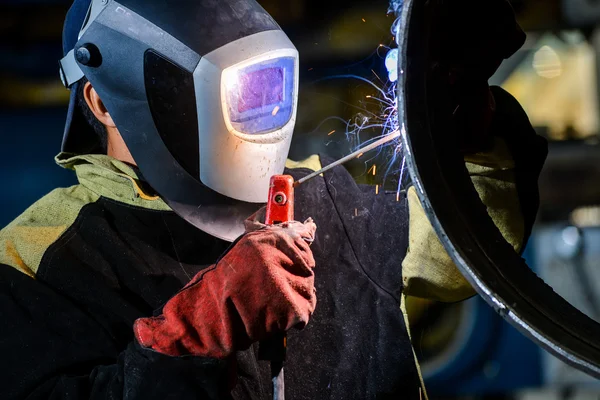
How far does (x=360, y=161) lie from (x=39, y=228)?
1110 mm

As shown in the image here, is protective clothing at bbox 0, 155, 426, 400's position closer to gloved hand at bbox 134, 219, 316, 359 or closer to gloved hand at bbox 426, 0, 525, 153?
gloved hand at bbox 134, 219, 316, 359

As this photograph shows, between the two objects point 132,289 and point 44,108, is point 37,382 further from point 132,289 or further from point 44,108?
point 44,108

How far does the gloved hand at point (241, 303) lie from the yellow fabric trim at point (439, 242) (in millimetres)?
280

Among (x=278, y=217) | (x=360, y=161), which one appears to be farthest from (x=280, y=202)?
(x=360, y=161)

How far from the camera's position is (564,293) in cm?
333

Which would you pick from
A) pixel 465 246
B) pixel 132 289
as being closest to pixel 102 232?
pixel 132 289

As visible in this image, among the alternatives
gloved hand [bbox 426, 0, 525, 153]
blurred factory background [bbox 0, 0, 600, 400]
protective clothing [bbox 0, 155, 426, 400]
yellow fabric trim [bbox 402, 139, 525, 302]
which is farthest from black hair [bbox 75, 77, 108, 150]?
blurred factory background [bbox 0, 0, 600, 400]

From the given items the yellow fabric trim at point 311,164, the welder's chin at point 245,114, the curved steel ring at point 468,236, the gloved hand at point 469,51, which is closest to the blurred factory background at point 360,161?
the yellow fabric trim at point 311,164

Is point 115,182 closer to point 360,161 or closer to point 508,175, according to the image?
point 508,175

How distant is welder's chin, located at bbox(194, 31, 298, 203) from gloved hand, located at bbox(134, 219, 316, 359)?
266 mm

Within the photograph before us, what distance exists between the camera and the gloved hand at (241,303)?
102 centimetres

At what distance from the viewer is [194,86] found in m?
1.25

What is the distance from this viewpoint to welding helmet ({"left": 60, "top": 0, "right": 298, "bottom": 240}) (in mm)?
1255

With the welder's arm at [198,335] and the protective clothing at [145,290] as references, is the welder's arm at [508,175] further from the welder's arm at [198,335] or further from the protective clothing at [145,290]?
the welder's arm at [198,335]
